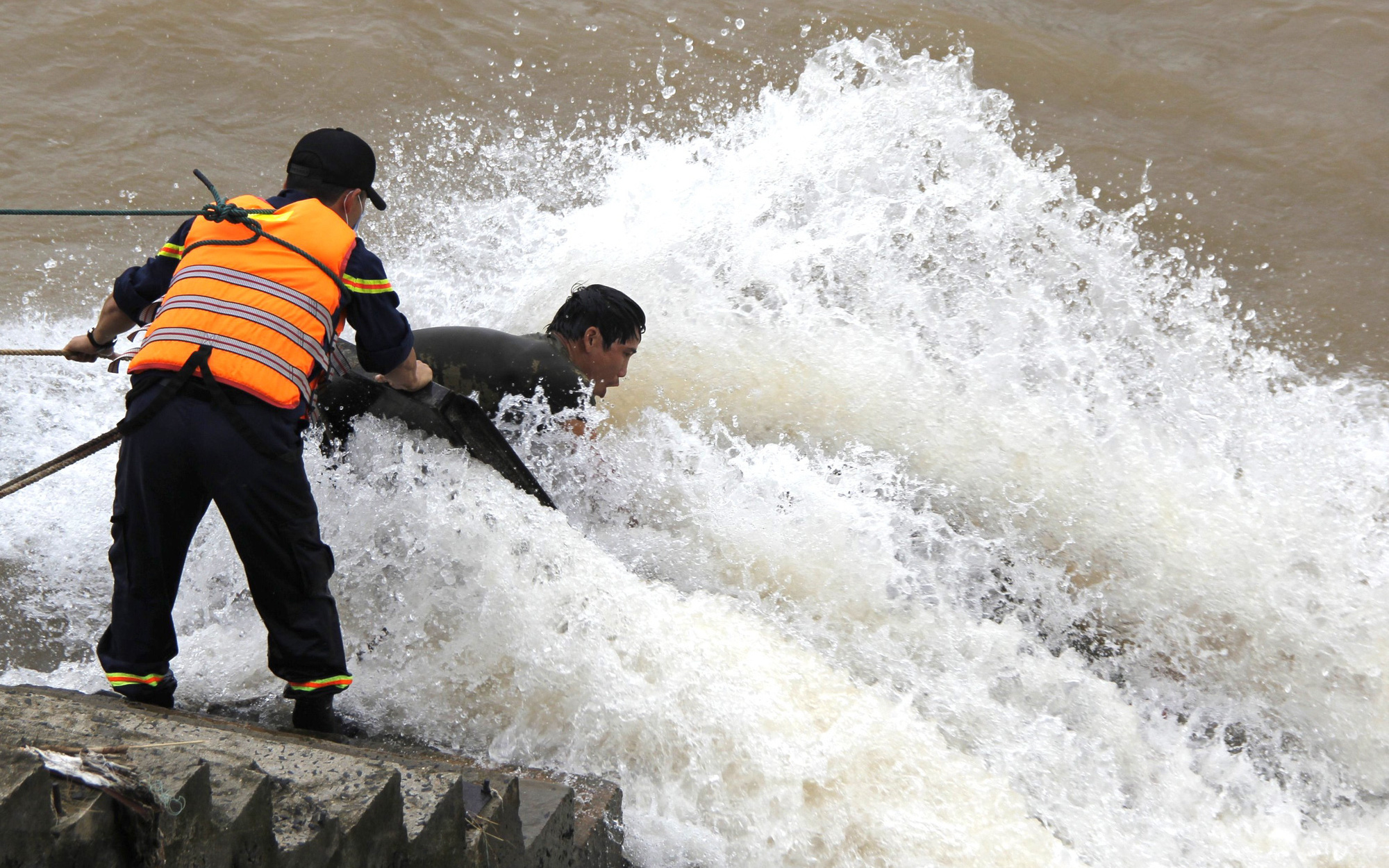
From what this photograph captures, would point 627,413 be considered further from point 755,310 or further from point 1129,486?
point 1129,486

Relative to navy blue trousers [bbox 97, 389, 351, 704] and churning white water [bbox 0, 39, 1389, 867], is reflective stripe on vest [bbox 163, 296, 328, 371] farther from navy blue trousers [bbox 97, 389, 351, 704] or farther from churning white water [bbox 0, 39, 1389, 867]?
churning white water [bbox 0, 39, 1389, 867]

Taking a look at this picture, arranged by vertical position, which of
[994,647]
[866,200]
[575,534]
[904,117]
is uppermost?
[904,117]

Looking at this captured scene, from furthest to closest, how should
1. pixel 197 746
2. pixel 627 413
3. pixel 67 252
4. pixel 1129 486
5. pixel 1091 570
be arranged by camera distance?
pixel 67 252 < pixel 627 413 < pixel 1129 486 < pixel 1091 570 < pixel 197 746

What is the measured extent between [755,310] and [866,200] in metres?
1.04

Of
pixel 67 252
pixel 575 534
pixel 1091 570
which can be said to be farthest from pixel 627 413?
pixel 67 252

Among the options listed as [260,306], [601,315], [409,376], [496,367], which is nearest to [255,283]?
[260,306]

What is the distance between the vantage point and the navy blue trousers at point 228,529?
2.44m

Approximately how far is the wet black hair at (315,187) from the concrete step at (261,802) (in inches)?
54.1

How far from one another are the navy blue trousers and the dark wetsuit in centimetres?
89

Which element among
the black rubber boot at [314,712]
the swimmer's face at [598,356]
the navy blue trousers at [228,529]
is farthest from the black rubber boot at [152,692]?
the swimmer's face at [598,356]

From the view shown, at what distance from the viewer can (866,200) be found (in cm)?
564

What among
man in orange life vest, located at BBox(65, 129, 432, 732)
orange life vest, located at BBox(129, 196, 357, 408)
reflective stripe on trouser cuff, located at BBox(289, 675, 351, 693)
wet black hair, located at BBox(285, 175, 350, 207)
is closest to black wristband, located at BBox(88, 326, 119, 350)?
man in orange life vest, located at BBox(65, 129, 432, 732)

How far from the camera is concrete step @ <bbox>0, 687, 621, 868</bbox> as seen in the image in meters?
1.57

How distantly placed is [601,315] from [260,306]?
49.7 inches
